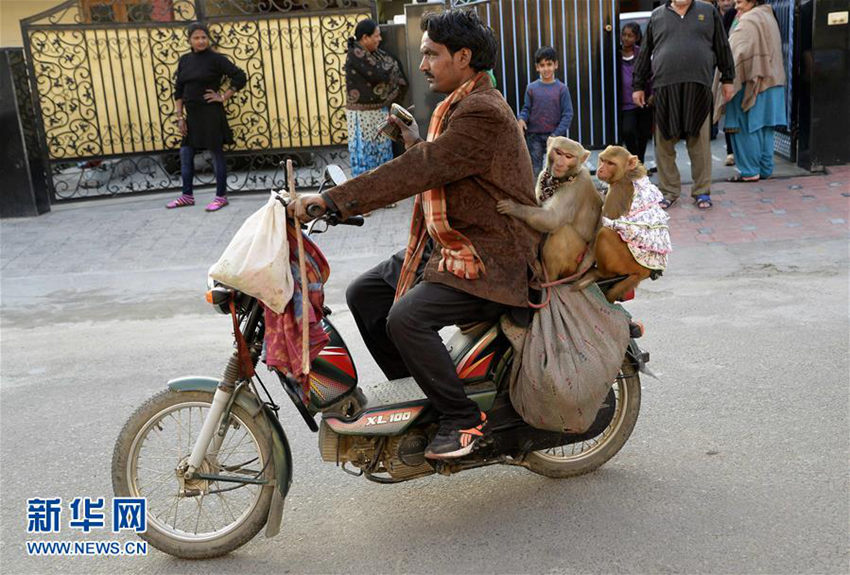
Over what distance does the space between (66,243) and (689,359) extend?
21.6ft

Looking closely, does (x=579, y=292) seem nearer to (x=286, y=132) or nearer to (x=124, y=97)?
(x=286, y=132)

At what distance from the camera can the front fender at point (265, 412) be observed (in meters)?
3.57

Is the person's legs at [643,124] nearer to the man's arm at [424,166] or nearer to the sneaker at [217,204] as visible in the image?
the sneaker at [217,204]

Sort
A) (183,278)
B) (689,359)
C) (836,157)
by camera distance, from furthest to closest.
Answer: (836,157) → (183,278) → (689,359)

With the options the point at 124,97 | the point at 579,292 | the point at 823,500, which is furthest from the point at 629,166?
the point at 124,97

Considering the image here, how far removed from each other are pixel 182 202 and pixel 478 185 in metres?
7.73

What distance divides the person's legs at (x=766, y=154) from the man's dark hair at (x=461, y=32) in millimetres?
7217

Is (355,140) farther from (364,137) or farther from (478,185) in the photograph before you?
(478,185)

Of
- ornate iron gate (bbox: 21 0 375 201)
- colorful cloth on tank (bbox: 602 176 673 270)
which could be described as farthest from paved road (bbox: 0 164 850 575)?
ornate iron gate (bbox: 21 0 375 201)

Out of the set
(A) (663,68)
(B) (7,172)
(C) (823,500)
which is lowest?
(C) (823,500)

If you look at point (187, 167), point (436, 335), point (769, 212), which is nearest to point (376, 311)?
point (436, 335)

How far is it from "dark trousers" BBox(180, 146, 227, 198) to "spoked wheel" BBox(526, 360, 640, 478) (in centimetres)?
720

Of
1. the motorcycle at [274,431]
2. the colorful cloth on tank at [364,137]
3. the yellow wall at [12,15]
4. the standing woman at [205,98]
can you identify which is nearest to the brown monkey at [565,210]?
the motorcycle at [274,431]

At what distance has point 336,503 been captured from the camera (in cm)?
403
